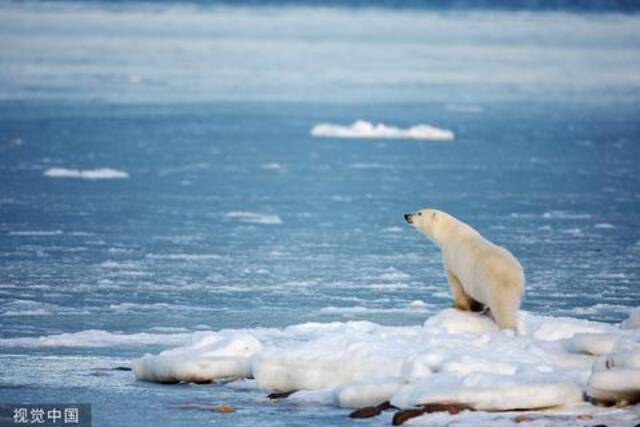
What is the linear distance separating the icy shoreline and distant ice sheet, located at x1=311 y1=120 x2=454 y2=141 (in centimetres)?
1049

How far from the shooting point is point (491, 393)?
508 cm

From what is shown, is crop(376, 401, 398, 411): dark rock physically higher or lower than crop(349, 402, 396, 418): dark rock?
higher

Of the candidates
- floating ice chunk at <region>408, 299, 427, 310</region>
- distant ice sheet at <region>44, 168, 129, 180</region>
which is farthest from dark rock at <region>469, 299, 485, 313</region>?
distant ice sheet at <region>44, 168, 129, 180</region>

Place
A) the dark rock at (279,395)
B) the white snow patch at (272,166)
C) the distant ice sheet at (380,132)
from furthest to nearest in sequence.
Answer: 1. the distant ice sheet at (380,132)
2. the white snow patch at (272,166)
3. the dark rock at (279,395)

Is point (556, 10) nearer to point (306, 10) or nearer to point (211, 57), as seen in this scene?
point (306, 10)

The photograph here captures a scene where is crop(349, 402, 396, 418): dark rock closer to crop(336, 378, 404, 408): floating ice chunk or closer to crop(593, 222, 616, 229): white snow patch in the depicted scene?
crop(336, 378, 404, 408): floating ice chunk

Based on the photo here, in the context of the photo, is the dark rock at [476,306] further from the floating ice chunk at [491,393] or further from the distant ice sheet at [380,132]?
the distant ice sheet at [380,132]

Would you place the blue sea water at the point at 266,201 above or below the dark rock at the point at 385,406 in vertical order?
above

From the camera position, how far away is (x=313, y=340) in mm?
5895

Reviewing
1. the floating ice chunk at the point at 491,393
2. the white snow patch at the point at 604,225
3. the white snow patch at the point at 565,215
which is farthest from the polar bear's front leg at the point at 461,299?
the white snow patch at the point at 565,215

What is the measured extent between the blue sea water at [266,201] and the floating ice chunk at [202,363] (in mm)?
60

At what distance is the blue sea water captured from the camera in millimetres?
7133

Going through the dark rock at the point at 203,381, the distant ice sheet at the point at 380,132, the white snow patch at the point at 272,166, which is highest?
the distant ice sheet at the point at 380,132

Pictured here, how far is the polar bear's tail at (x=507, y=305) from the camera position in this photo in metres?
6.12
